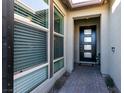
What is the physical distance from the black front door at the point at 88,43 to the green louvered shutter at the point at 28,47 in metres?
4.22

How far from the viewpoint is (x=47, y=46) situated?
2977 mm

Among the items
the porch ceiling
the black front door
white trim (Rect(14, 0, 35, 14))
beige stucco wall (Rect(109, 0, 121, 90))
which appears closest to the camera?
white trim (Rect(14, 0, 35, 14))

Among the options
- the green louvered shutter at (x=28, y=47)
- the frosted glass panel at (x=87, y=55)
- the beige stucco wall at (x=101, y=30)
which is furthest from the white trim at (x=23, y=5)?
the frosted glass panel at (x=87, y=55)

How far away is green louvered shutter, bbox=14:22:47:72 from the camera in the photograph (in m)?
1.78

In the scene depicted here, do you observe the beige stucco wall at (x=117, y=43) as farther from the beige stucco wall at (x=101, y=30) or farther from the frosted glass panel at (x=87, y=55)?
the frosted glass panel at (x=87, y=55)

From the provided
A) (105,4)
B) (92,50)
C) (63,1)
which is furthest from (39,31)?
(92,50)

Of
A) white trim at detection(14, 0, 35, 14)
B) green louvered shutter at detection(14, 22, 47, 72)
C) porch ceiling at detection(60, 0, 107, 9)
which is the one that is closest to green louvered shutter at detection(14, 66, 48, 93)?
green louvered shutter at detection(14, 22, 47, 72)

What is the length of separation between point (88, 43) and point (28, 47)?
197 inches

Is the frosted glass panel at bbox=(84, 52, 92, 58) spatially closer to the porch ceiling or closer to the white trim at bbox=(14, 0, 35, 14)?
the porch ceiling

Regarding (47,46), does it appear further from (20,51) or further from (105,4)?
(105,4)

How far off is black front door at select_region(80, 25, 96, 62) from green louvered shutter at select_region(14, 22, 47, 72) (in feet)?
13.9

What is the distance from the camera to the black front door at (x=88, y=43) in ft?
21.4

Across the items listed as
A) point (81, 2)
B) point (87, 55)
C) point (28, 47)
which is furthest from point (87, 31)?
point (28, 47)

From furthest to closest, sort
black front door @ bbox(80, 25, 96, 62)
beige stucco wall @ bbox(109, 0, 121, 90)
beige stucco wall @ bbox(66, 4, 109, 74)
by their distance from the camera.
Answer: black front door @ bbox(80, 25, 96, 62)
beige stucco wall @ bbox(66, 4, 109, 74)
beige stucco wall @ bbox(109, 0, 121, 90)
